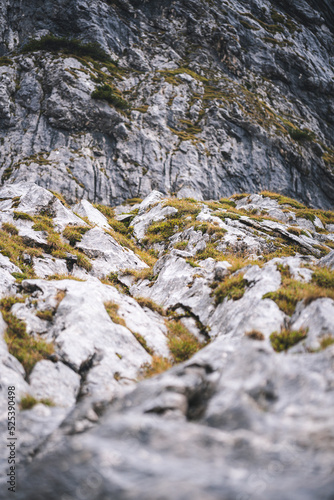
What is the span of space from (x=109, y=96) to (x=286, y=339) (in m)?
49.7

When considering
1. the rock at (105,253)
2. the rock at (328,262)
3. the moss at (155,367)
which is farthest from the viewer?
the rock at (105,253)

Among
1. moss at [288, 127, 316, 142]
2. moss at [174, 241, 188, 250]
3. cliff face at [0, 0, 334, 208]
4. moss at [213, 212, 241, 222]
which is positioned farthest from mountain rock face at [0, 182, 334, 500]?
moss at [288, 127, 316, 142]

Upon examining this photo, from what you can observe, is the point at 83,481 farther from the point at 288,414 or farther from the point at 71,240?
the point at 71,240

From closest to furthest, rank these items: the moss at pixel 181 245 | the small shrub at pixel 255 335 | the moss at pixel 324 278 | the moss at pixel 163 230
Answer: the small shrub at pixel 255 335
the moss at pixel 324 278
the moss at pixel 181 245
the moss at pixel 163 230

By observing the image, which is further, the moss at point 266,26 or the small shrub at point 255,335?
the moss at point 266,26

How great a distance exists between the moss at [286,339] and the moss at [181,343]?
9.26 ft

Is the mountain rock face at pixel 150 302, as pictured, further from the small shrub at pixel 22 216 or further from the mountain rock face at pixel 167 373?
the small shrub at pixel 22 216

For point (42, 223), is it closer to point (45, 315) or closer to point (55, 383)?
point (45, 315)

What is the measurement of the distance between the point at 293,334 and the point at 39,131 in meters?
47.0

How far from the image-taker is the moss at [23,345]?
7.16m

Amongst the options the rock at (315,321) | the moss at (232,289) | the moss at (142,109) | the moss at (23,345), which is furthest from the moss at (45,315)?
the moss at (142,109)

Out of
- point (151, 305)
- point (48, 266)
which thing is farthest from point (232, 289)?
point (48, 266)

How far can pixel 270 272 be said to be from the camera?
10539mm

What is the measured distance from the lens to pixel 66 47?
52.6 m
